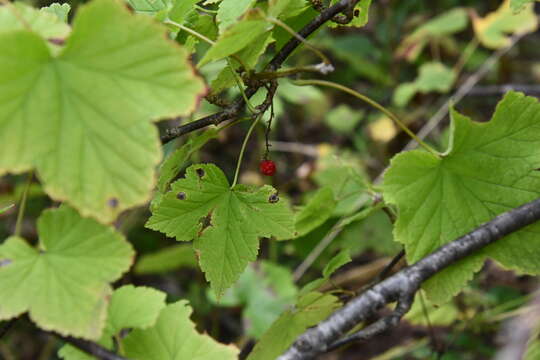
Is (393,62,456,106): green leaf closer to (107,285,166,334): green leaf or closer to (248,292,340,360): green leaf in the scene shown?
(248,292,340,360): green leaf

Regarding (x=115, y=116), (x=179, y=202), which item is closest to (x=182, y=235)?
(x=179, y=202)

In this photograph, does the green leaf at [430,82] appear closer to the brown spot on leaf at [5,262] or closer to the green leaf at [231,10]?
the green leaf at [231,10]

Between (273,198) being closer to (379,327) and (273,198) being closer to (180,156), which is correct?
(180,156)

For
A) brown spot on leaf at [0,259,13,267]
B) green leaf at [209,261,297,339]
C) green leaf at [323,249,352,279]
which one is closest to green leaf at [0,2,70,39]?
brown spot on leaf at [0,259,13,267]

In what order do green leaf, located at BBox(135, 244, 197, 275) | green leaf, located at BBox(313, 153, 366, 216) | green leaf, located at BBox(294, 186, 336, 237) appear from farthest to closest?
green leaf, located at BBox(135, 244, 197, 275)
green leaf, located at BBox(313, 153, 366, 216)
green leaf, located at BBox(294, 186, 336, 237)

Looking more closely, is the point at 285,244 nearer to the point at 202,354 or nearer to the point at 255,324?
the point at 255,324

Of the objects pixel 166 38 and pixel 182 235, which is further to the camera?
pixel 182 235
